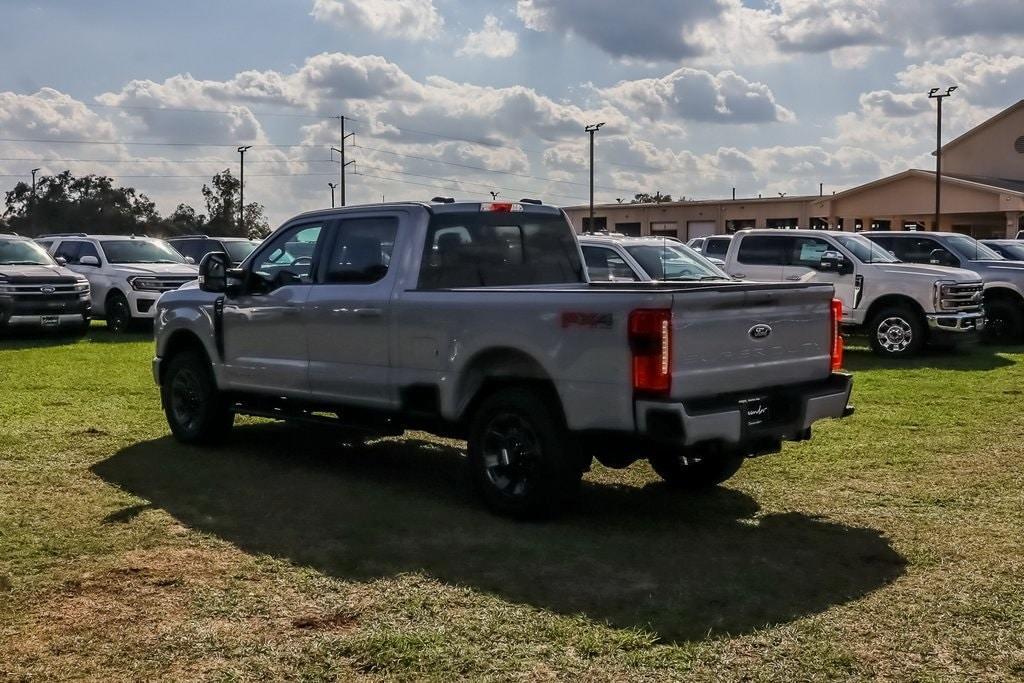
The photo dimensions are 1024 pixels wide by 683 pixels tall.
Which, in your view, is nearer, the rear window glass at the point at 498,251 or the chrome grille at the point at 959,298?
the rear window glass at the point at 498,251

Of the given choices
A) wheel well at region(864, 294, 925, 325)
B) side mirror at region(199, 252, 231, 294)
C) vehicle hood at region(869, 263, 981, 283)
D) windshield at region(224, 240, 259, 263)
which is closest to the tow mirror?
vehicle hood at region(869, 263, 981, 283)

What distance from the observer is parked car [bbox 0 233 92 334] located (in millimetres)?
18734

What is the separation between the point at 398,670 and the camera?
4.42 meters

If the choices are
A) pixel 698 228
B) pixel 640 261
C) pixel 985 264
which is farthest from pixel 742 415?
pixel 698 228

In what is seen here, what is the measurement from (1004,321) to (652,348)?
1449 centimetres

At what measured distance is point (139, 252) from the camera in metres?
21.6

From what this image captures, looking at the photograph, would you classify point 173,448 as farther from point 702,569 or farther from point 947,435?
point 947,435

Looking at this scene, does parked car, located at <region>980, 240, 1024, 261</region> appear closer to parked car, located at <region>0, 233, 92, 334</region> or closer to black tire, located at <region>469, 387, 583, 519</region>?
parked car, located at <region>0, 233, 92, 334</region>

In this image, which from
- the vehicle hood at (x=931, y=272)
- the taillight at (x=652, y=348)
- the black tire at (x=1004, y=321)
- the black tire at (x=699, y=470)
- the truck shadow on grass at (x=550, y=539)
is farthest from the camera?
the black tire at (x=1004, y=321)

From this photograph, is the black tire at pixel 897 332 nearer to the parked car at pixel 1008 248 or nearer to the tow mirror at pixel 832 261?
the tow mirror at pixel 832 261

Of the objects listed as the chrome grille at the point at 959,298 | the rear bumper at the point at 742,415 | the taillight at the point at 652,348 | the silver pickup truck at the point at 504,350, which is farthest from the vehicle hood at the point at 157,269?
the taillight at the point at 652,348

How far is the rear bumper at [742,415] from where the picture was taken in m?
5.94

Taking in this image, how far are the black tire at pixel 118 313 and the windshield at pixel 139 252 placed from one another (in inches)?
37.3

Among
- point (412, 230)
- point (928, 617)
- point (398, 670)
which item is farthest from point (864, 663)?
point (412, 230)
